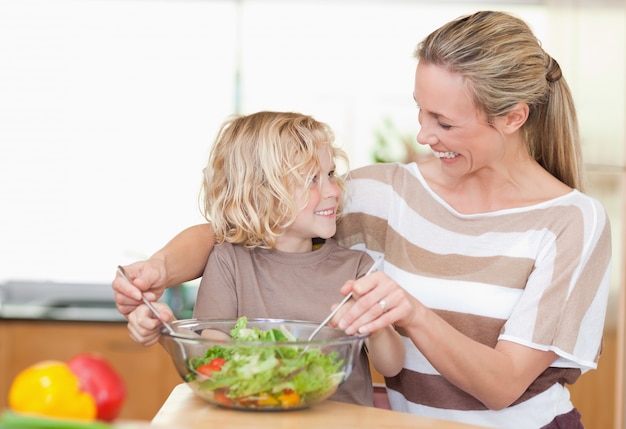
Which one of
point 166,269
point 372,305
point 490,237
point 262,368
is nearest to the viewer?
point 262,368

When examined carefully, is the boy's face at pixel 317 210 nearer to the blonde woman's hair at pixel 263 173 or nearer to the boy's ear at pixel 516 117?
the blonde woman's hair at pixel 263 173

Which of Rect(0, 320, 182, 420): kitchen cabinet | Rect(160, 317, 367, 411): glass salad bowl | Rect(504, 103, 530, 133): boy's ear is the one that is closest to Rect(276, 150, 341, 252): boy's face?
Rect(504, 103, 530, 133): boy's ear

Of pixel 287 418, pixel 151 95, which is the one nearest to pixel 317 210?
pixel 287 418

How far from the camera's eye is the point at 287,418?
1.31m

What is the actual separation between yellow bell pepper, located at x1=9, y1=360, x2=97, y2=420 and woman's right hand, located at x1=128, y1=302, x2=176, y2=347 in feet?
1.04

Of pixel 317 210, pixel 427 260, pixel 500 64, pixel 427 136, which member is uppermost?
pixel 500 64

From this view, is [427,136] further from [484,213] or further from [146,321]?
[146,321]

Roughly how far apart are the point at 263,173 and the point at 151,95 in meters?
2.46

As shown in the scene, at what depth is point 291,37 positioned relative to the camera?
163 inches

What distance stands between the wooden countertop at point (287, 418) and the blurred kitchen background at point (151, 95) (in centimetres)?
274

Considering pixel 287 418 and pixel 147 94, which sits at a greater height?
pixel 147 94

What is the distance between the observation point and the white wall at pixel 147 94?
13.6 feet

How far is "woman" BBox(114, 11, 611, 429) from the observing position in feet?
5.52

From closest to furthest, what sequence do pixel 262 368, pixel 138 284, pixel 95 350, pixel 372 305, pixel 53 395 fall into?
pixel 53 395 → pixel 262 368 → pixel 372 305 → pixel 138 284 → pixel 95 350
